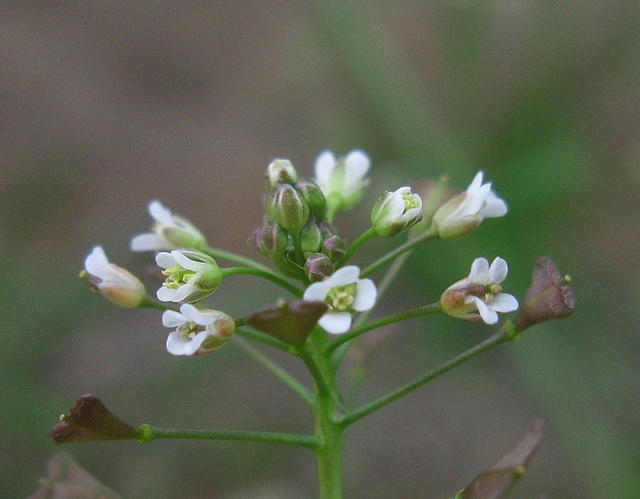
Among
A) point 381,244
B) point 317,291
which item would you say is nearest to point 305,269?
point 317,291

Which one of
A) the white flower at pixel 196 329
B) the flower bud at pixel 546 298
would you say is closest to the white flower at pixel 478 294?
the flower bud at pixel 546 298

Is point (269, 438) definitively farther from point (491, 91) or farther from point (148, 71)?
point (148, 71)

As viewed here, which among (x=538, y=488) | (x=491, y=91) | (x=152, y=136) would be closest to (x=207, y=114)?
(x=152, y=136)

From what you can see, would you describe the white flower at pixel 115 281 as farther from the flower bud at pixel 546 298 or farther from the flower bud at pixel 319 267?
the flower bud at pixel 546 298

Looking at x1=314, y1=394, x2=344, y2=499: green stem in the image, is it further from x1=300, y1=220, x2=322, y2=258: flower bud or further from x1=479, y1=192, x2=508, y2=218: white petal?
x1=479, y1=192, x2=508, y2=218: white petal

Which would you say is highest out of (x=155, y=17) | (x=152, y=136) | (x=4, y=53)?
(x=4, y=53)
